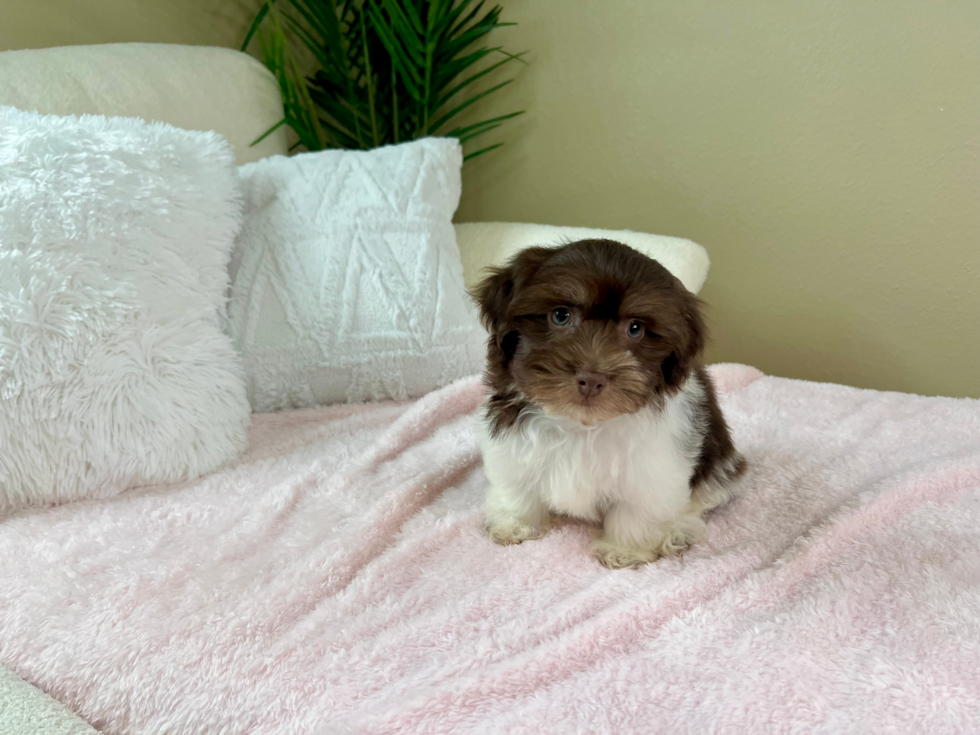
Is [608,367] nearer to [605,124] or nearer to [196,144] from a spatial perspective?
[196,144]

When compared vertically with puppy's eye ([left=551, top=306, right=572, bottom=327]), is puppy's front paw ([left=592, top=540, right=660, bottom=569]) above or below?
below

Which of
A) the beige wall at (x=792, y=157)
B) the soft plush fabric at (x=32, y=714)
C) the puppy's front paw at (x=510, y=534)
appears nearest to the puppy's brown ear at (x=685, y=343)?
the puppy's front paw at (x=510, y=534)

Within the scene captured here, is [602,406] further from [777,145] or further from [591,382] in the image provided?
[777,145]

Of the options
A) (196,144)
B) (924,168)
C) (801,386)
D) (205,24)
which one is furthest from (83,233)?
(924,168)

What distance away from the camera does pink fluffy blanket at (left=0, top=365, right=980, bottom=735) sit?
97cm

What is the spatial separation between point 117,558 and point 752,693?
1115 millimetres

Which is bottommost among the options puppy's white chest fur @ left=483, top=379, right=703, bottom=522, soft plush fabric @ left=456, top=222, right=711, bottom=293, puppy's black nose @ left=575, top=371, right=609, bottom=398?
puppy's white chest fur @ left=483, top=379, right=703, bottom=522

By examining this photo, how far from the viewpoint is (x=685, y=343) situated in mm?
1257

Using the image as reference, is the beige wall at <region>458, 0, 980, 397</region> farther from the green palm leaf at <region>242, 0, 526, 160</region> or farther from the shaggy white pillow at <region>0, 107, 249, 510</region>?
the shaggy white pillow at <region>0, 107, 249, 510</region>

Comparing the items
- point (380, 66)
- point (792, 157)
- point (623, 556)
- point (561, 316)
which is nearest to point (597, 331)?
point (561, 316)

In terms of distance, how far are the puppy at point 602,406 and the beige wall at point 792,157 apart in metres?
1.02

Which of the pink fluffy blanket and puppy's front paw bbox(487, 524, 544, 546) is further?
puppy's front paw bbox(487, 524, 544, 546)

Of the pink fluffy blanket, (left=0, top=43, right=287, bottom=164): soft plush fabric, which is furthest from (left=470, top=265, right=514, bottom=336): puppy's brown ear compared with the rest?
(left=0, top=43, right=287, bottom=164): soft plush fabric

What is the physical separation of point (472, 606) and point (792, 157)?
1.78 metres
